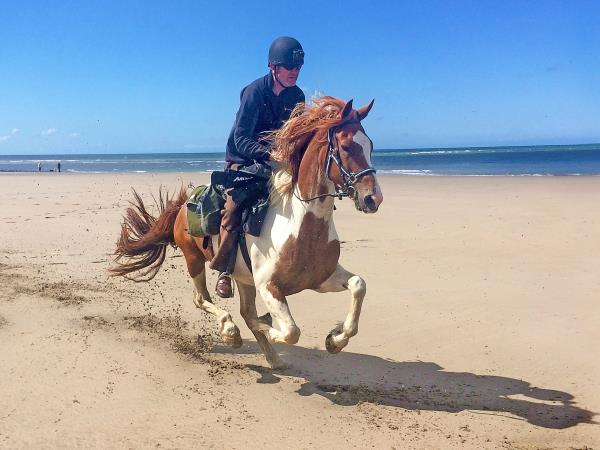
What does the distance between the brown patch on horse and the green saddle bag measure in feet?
3.54

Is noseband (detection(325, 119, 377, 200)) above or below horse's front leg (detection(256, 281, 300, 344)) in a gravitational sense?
above

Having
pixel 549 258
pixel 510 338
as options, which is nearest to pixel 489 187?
pixel 549 258

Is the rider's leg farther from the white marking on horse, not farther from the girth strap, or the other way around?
the white marking on horse

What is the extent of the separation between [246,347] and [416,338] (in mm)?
1883

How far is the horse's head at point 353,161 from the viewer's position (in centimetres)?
409

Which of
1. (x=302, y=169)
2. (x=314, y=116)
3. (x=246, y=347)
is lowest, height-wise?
(x=246, y=347)

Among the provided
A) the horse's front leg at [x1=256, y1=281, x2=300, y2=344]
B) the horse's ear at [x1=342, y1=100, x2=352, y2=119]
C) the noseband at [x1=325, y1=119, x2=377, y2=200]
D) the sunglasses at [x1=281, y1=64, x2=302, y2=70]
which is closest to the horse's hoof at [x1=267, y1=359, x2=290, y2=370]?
the horse's front leg at [x1=256, y1=281, x2=300, y2=344]

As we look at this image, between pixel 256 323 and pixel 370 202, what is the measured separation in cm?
193

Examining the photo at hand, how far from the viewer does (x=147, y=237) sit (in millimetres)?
7234

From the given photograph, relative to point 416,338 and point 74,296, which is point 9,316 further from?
point 416,338

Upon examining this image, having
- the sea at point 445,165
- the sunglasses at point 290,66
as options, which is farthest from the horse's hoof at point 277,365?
the sea at point 445,165

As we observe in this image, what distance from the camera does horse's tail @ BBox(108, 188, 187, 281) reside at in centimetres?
711

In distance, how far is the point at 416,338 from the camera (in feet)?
20.9

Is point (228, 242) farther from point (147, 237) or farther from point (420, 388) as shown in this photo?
point (147, 237)
